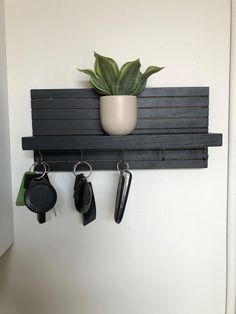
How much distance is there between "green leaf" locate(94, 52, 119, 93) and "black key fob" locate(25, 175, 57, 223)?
0.27 m

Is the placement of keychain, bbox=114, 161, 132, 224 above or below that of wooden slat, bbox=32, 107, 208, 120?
below

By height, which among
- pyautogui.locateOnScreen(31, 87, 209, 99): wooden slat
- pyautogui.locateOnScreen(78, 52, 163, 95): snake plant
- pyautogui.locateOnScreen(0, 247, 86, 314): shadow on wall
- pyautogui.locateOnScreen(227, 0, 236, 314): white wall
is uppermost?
pyautogui.locateOnScreen(78, 52, 163, 95): snake plant

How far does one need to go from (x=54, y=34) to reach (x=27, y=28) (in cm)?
7

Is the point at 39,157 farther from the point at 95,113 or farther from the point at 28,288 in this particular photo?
the point at 28,288

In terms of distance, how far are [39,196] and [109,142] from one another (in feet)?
0.67

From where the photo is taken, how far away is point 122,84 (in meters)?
0.71

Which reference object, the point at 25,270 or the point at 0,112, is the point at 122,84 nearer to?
the point at 0,112

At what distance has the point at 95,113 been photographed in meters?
0.78

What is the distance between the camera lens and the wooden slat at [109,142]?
27.5 inches

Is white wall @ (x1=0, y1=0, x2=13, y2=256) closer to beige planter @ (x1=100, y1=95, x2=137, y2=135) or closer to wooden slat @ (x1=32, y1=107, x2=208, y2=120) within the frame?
wooden slat @ (x1=32, y1=107, x2=208, y2=120)

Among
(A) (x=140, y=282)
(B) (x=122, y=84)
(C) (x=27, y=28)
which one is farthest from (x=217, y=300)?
(C) (x=27, y=28)

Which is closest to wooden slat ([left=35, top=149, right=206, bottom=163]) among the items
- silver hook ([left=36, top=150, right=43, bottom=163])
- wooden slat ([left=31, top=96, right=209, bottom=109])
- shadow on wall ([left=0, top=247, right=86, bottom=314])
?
silver hook ([left=36, top=150, right=43, bottom=163])

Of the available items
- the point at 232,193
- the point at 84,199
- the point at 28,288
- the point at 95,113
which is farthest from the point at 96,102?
the point at 28,288

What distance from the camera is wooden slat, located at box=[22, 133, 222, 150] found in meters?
0.70
